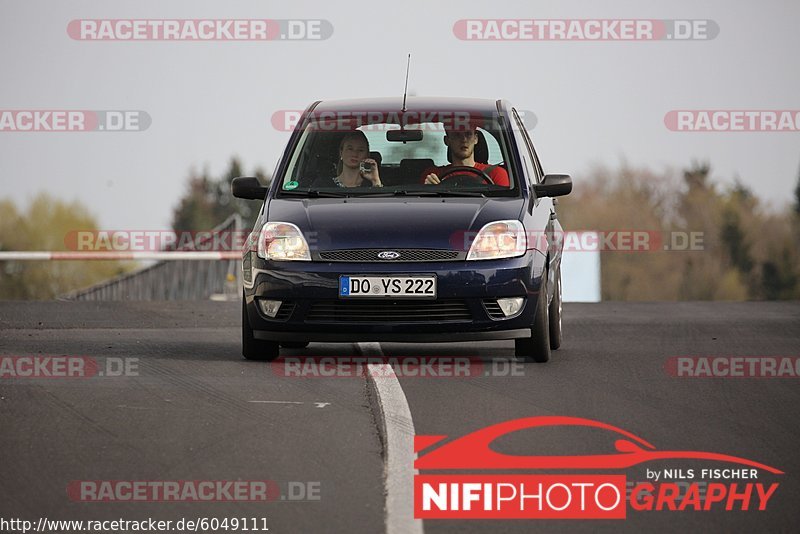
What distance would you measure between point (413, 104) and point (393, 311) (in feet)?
7.96

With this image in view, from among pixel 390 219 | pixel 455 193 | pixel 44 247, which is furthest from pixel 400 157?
pixel 44 247

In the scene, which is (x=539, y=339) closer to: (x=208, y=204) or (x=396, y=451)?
(x=396, y=451)

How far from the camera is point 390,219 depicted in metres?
10.8

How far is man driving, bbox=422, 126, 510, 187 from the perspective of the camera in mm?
11648

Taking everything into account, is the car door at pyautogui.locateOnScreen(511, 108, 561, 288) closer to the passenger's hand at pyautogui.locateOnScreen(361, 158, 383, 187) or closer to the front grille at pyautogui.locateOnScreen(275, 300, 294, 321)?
the passenger's hand at pyautogui.locateOnScreen(361, 158, 383, 187)

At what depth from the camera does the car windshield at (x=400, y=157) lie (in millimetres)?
11523

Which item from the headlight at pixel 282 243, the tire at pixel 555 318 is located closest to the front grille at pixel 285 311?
the headlight at pixel 282 243

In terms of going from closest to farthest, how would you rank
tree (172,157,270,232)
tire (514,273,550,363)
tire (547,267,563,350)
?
1. tire (514,273,550,363)
2. tire (547,267,563,350)
3. tree (172,157,270,232)

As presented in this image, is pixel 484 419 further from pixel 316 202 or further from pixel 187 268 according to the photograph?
pixel 187 268

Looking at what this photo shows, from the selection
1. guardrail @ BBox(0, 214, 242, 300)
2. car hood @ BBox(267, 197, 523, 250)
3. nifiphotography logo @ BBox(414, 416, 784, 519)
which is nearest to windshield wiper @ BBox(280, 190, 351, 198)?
car hood @ BBox(267, 197, 523, 250)

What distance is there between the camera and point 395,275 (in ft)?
34.4

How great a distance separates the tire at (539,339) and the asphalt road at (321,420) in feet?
0.62

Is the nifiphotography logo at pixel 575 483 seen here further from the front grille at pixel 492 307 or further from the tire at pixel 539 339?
the tire at pixel 539 339

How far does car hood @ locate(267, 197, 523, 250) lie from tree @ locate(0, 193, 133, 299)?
372 ft
